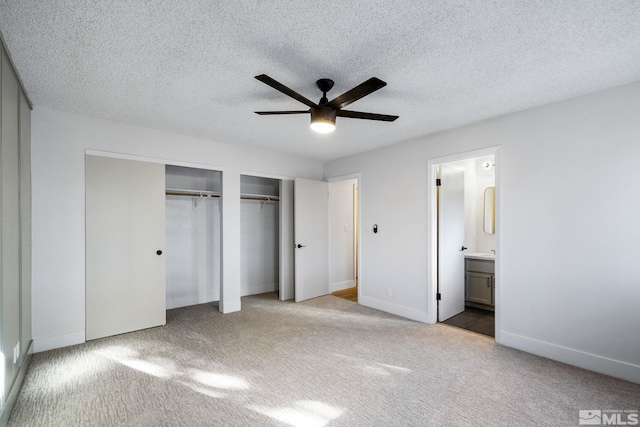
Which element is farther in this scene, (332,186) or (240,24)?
(332,186)

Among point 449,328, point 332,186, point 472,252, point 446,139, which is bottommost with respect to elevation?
point 449,328

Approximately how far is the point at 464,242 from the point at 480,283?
2.18 ft

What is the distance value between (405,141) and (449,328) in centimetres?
259

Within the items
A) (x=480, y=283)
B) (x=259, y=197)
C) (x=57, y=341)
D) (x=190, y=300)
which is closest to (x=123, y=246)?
(x=57, y=341)

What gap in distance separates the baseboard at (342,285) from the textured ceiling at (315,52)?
3557mm

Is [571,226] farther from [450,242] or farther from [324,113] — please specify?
[324,113]

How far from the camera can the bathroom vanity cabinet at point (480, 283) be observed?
4379 millimetres

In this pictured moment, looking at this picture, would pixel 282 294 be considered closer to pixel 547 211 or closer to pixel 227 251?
pixel 227 251

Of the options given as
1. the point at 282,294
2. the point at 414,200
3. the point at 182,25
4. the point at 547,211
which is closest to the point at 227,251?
the point at 282,294

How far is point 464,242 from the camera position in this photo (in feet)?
15.4

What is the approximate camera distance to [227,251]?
14.3 ft

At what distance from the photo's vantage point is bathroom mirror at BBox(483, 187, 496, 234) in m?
4.86

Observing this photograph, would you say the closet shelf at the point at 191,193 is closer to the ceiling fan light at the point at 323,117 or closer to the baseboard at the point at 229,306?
the baseboard at the point at 229,306

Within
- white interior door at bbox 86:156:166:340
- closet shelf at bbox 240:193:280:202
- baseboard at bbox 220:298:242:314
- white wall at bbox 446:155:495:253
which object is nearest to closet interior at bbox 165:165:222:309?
closet shelf at bbox 240:193:280:202
